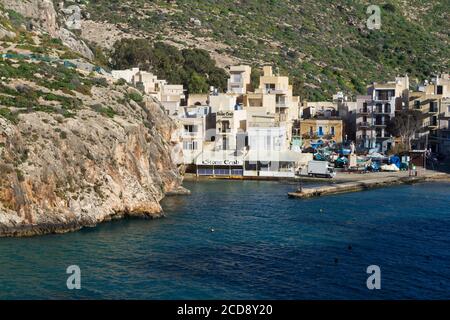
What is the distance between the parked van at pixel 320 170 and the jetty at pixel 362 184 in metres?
3.08

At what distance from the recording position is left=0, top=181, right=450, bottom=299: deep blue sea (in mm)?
34406

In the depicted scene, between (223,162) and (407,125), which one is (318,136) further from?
(223,162)

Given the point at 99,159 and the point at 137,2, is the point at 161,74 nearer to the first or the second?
the point at 137,2

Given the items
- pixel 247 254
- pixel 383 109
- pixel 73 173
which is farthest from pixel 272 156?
pixel 247 254

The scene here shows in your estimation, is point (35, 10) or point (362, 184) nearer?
point (362, 184)

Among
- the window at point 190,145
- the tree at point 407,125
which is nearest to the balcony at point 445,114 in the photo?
the tree at point 407,125

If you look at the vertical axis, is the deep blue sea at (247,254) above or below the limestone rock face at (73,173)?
below

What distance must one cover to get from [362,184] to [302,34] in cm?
6851

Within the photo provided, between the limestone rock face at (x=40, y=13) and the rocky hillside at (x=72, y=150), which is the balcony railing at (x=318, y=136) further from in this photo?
the limestone rock face at (x=40, y=13)

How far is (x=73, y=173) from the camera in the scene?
159 ft

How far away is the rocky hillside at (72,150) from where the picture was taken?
45438 millimetres

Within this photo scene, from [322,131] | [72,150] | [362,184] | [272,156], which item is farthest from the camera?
[322,131]

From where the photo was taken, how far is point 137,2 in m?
123

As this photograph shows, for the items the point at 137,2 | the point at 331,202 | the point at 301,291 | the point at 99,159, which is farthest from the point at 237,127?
the point at 137,2
